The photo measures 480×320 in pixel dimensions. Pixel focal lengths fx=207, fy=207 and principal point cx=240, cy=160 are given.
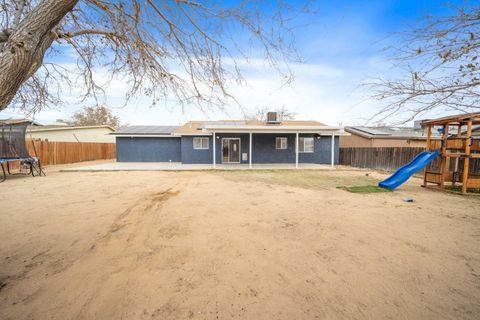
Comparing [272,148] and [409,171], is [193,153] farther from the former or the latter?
[409,171]

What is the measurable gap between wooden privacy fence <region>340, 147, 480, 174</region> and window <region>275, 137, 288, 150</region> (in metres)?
4.51

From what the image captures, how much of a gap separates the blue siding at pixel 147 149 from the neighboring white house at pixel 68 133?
9.82ft

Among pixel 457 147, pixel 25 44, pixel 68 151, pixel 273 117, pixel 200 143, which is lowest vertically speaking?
pixel 68 151

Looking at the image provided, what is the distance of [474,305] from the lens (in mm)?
1844

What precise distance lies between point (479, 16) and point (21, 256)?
226 inches

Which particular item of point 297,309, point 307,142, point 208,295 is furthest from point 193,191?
point 307,142

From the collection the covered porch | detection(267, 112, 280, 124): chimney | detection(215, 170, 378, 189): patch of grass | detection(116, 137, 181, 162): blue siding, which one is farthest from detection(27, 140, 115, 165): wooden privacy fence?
detection(267, 112, 280, 124): chimney

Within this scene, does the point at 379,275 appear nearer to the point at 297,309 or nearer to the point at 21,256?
the point at 297,309

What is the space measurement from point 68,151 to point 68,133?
235 inches

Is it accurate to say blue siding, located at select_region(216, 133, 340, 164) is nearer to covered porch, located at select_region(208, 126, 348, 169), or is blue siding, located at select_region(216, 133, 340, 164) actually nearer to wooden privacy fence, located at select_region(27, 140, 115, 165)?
covered porch, located at select_region(208, 126, 348, 169)

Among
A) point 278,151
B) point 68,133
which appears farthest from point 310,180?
point 68,133

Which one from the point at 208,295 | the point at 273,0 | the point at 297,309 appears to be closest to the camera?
the point at 297,309

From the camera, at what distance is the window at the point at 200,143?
15.1 metres

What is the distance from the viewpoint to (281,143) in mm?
15141
